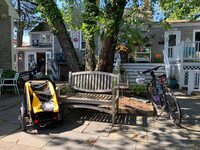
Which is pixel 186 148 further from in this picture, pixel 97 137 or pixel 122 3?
pixel 122 3

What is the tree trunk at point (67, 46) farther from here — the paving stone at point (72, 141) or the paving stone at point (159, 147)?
the paving stone at point (159, 147)

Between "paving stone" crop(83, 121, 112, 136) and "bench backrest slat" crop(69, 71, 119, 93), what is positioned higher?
"bench backrest slat" crop(69, 71, 119, 93)

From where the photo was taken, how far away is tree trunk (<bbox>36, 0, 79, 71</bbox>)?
7020 millimetres

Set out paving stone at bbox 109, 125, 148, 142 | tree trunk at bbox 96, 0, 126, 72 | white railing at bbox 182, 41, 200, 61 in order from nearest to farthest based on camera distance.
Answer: paving stone at bbox 109, 125, 148, 142 → tree trunk at bbox 96, 0, 126, 72 → white railing at bbox 182, 41, 200, 61

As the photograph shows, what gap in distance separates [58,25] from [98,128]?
144 inches

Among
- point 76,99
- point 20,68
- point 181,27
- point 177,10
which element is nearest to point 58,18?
point 76,99

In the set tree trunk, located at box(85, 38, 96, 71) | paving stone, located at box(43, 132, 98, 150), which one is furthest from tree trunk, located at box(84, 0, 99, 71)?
paving stone, located at box(43, 132, 98, 150)

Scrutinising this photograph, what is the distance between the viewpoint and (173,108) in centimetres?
558

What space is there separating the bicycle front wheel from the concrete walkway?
0.16m

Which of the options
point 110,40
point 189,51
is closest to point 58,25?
point 110,40

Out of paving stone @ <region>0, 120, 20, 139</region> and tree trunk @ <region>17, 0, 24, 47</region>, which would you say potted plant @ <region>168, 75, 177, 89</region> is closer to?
paving stone @ <region>0, 120, 20, 139</region>

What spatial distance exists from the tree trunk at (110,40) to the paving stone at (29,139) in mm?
3413

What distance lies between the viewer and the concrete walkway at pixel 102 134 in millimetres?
4160

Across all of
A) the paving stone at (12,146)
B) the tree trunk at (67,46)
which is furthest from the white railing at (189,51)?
the paving stone at (12,146)
